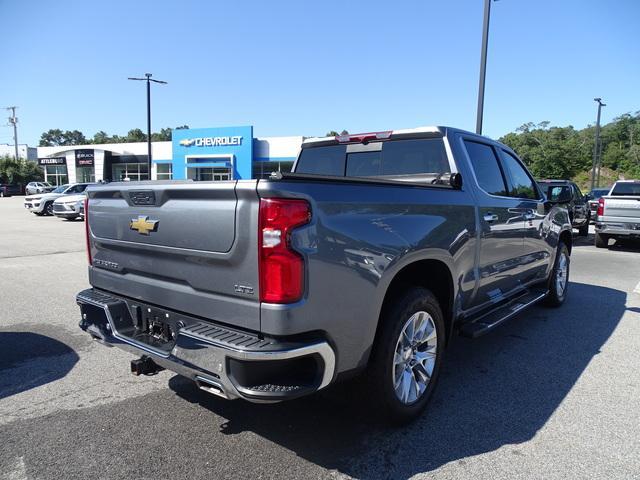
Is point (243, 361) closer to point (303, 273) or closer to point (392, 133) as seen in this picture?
point (303, 273)

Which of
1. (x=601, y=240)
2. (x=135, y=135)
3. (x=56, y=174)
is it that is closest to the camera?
(x=601, y=240)

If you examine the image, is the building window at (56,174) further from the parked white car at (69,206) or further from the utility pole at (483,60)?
the utility pole at (483,60)

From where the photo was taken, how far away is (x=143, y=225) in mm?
2943

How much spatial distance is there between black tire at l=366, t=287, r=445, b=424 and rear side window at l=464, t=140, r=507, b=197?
4.92 feet

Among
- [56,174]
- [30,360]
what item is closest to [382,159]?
[30,360]

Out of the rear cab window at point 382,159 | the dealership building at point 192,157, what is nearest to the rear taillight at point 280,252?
the rear cab window at point 382,159

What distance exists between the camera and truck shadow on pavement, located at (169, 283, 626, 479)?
284 cm

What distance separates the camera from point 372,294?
2689 mm

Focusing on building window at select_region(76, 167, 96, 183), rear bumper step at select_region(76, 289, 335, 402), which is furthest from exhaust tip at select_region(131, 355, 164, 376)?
building window at select_region(76, 167, 96, 183)

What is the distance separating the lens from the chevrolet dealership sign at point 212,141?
39.8 meters

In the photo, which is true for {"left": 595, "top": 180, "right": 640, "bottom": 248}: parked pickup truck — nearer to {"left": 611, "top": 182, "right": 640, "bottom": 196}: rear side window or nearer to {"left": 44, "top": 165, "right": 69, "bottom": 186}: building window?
{"left": 611, "top": 182, "right": 640, "bottom": 196}: rear side window

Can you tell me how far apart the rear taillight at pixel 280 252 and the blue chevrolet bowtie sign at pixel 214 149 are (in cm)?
3528

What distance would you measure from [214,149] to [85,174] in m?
20.8

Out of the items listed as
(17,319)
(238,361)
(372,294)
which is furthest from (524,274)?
(17,319)
